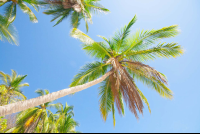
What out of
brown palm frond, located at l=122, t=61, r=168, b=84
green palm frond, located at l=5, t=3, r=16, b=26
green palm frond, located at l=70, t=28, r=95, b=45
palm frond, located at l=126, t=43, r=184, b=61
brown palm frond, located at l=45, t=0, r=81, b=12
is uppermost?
brown palm frond, located at l=45, t=0, r=81, b=12

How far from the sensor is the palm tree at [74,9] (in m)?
8.91

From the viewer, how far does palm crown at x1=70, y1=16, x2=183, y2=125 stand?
5485 millimetres

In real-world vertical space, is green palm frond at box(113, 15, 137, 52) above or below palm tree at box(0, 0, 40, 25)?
below

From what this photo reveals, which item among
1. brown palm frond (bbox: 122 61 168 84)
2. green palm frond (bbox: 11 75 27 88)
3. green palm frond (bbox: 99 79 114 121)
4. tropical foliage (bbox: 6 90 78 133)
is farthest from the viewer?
green palm frond (bbox: 11 75 27 88)

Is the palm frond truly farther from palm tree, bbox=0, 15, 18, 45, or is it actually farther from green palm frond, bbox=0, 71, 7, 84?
green palm frond, bbox=0, 71, 7, 84

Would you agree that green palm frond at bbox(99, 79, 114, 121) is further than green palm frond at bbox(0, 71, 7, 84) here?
No

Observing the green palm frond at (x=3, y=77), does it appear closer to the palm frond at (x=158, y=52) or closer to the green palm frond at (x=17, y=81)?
the green palm frond at (x=17, y=81)

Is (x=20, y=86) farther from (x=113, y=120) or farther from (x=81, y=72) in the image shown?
(x=113, y=120)

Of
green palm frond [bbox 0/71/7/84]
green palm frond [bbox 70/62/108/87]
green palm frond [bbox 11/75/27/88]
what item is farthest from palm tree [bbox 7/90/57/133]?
green palm frond [bbox 70/62/108/87]

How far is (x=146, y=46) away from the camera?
19.9 ft

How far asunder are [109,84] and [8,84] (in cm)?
1106

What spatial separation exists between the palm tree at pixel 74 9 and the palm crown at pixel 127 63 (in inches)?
181

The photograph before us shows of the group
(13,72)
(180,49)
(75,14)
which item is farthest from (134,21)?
(13,72)

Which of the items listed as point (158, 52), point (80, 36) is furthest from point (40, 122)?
point (158, 52)
